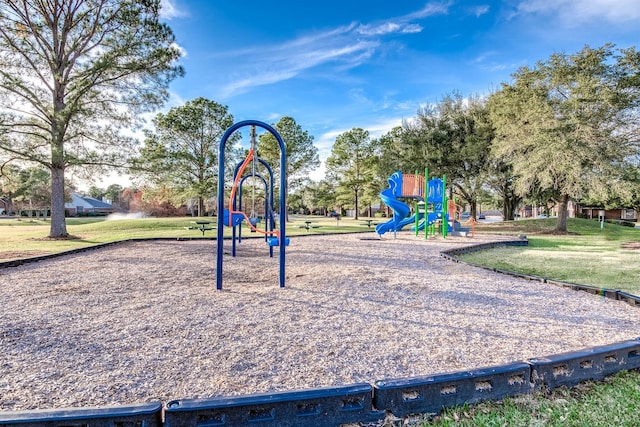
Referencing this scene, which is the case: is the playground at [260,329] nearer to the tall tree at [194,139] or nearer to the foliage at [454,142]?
the foliage at [454,142]

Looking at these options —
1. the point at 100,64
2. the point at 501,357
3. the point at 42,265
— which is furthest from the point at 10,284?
the point at 100,64

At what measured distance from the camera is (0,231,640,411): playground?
2.14m

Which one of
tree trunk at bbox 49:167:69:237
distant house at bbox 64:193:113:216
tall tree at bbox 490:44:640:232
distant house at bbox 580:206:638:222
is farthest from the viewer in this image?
distant house at bbox 64:193:113:216

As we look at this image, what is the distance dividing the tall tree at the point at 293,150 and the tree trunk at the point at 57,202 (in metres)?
17.6

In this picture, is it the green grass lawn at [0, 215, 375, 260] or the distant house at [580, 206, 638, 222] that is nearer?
the green grass lawn at [0, 215, 375, 260]

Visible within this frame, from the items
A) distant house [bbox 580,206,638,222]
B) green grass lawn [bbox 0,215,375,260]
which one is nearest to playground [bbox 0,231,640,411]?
green grass lawn [bbox 0,215,375,260]

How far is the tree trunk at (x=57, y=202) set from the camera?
12.8 m

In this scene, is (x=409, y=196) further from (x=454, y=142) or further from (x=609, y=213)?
(x=609, y=213)

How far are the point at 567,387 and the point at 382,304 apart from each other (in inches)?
81.9

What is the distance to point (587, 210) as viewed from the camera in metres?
39.4

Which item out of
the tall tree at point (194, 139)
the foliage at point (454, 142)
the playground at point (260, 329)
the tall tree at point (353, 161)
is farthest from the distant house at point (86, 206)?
the playground at point (260, 329)

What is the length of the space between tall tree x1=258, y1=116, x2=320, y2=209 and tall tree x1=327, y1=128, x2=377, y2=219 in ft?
13.9

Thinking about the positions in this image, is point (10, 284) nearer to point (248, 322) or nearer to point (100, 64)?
point (248, 322)

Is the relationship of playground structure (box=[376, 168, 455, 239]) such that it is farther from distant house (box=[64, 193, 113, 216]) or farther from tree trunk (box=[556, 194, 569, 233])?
distant house (box=[64, 193, 113, 216])
